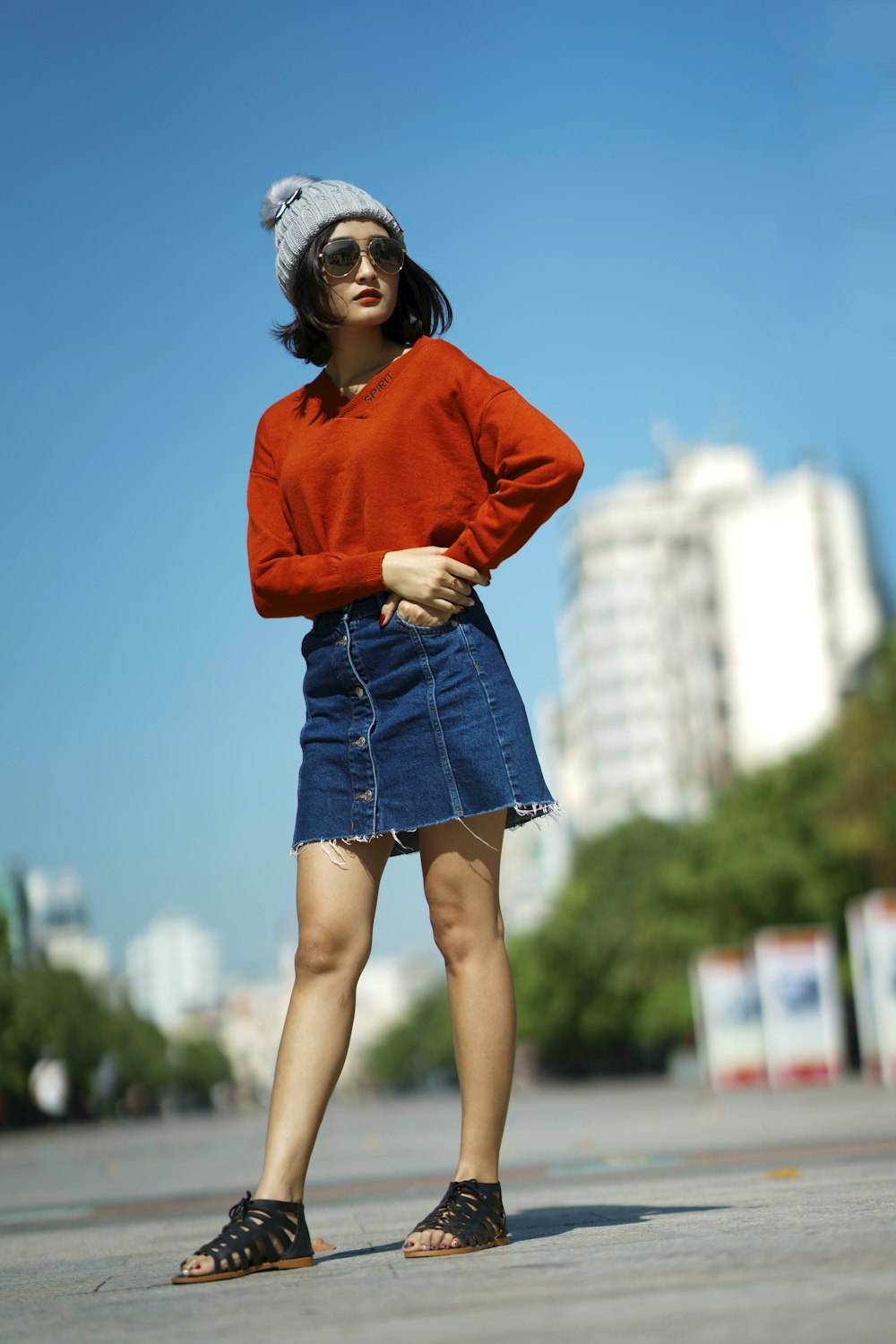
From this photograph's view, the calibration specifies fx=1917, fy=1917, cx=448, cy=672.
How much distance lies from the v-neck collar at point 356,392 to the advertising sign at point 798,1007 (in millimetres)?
25662

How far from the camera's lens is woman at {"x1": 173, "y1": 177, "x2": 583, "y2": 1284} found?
4.30m

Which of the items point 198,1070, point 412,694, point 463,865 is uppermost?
point 198,1070

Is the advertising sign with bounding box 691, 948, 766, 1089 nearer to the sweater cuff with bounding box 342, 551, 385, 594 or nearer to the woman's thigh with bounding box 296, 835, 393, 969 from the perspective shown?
the woman's thigh with bounding box 296, 835, 393, 969

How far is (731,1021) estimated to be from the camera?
108 feet

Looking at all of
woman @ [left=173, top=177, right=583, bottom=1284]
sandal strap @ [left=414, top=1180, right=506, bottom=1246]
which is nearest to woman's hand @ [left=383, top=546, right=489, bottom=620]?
woman @ [left=173, top=177, right=583, bottom=1284]

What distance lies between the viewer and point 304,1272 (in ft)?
12.8

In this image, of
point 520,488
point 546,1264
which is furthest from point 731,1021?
point 546,1264

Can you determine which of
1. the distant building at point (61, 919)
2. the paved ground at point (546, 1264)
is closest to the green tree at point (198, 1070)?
the distant building at point (61, 919)

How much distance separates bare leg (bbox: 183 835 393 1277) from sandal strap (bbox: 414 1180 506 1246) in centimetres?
32

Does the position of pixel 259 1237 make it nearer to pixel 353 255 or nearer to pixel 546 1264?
pixel 546 1264

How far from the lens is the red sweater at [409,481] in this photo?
4.36 metres

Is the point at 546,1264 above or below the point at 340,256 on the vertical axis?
below

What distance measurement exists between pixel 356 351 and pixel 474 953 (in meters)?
1.51

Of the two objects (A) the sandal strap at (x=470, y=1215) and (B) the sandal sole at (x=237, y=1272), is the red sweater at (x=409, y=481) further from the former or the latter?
(B) the sandal sole at (x=237, y=1272)
